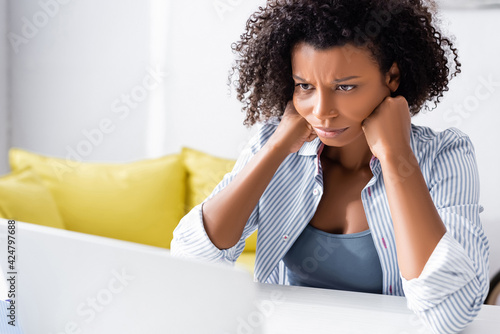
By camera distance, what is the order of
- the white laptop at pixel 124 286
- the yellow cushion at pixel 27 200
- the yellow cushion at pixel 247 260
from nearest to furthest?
the white laptop at pixel 124 286
the yellow cushion at pixel 27 200
the yellow cushion at pixel 247 260

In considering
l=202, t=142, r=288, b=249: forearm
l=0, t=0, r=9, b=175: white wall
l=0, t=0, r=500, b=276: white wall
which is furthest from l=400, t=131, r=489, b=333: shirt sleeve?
l=0, t=0, r=9, b=175: white wall

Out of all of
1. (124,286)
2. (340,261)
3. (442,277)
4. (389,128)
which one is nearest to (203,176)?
(340,261)

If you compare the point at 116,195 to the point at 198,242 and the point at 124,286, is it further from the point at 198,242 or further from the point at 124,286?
the point at 124,286

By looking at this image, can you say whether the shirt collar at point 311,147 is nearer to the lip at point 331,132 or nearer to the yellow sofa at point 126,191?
the lip at point 331,132

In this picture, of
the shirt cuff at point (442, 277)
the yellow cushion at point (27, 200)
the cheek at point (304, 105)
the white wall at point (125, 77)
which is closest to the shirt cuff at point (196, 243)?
the cheek at point (304, 105)

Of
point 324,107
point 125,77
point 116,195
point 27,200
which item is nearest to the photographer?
point 324,107

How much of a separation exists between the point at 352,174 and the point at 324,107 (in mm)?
246

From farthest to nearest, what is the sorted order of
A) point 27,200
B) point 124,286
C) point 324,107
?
1. point 27,200
2. point 324,107
3. point 124,286

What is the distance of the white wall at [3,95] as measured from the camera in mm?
2697

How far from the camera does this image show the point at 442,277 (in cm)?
83

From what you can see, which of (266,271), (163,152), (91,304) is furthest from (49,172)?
(91,304)

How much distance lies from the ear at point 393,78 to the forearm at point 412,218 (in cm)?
19

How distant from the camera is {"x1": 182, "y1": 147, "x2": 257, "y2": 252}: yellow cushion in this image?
2254 mm

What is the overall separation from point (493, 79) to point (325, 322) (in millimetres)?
1765
